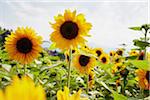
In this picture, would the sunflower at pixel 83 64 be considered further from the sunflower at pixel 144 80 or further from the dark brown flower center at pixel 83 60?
the sunflower at pixel 144 80

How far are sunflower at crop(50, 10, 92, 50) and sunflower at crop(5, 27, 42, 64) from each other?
14 cm

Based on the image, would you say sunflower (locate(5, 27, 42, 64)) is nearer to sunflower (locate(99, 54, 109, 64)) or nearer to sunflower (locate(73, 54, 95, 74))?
sunflower (locate(73, 54, 95, 74))

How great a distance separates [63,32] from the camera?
2.09 m

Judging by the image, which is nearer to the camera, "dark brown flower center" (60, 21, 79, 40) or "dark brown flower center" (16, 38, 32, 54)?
"dark brown flower center" (60, 21, 79, 40)

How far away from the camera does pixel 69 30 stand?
2.05 meters

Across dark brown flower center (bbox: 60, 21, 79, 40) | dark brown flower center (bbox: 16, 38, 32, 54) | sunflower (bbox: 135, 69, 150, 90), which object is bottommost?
sunflower (bbox: 135, 69, 150, 90)

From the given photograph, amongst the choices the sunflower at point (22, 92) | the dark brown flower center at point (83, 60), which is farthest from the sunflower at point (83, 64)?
the sunflower at point (22, 92)

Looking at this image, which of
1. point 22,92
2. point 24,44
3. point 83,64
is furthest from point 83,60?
point 22,92

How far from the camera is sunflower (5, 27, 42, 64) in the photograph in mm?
2115

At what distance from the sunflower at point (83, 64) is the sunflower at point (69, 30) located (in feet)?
2.06

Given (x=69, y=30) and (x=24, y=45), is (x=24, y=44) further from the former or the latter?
(x=69, y=30)

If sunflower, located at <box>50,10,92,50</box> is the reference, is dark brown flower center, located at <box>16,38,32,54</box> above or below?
below

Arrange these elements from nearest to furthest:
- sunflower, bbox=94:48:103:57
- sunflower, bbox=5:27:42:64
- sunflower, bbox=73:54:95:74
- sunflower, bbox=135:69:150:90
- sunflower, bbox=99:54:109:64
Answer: sunflower, bbox=135:69:150:90 → sunflower, bbox=5:27:42:64 → sunflower, bbox=73:54:95:74 → sunflower, bbox=99:54:109:64 → sunflower, bbox=94:48:103:57

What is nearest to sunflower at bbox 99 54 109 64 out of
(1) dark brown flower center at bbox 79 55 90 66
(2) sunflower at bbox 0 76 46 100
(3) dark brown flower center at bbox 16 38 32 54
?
(1) dark brown flower center at bbox 79 55 90 66
